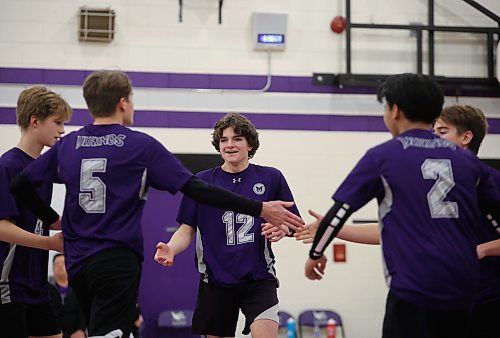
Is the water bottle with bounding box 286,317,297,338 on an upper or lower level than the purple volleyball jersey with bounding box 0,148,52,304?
lower

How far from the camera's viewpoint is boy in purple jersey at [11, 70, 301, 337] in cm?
359

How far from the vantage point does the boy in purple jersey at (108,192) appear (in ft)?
11.8

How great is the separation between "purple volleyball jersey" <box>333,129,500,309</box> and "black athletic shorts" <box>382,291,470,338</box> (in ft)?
0.15

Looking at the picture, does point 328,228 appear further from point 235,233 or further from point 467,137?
point 235,233

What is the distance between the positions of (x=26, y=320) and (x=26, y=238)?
0.62 m

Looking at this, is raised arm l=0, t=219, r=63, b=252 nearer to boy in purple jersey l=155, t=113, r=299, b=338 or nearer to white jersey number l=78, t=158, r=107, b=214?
white jersey number l=78, t=158, r=107, b=214

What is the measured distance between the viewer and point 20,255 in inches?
174

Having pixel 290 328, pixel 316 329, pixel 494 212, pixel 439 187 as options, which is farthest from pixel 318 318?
pixel 439 187

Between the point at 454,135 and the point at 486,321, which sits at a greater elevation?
the point at 454,135

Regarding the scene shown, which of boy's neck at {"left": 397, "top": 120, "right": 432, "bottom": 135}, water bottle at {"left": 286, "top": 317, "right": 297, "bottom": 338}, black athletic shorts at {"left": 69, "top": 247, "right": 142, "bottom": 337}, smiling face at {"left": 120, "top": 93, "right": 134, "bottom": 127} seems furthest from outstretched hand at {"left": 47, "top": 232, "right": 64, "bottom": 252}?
water bottle at {"left": 286, "top": 317, "right": 297, "bottom": 338}

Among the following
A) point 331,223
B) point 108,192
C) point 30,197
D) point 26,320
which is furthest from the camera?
point 26,320

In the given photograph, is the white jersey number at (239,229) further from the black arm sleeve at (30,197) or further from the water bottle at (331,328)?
the water bottle at (331,328)

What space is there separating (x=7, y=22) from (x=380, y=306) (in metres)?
6.17

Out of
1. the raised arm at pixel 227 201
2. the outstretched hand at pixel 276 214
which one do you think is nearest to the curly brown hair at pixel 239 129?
the outstretched hand at pixel 276 214
